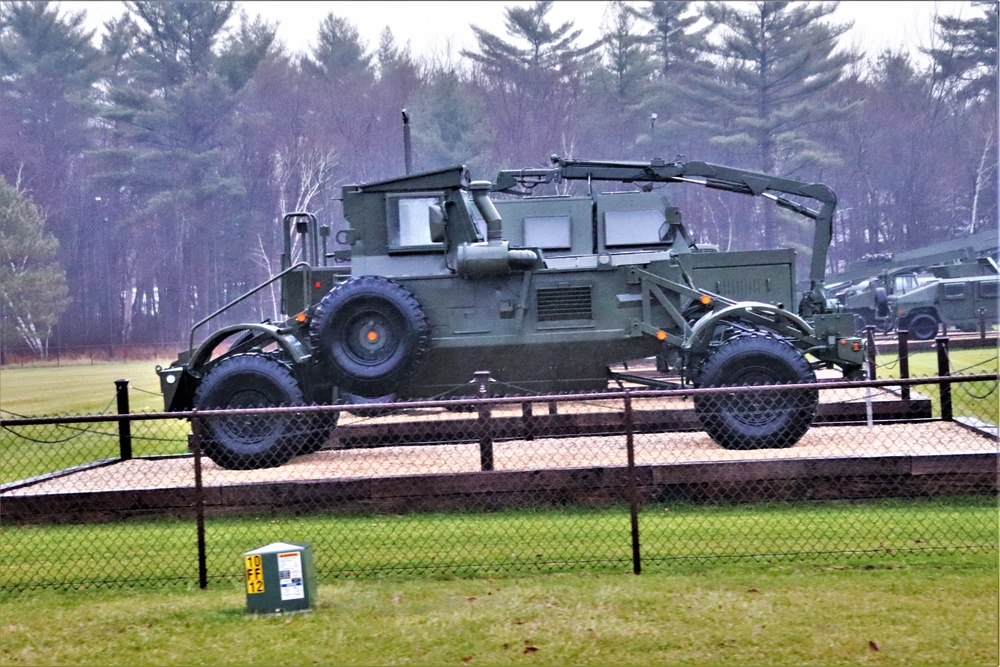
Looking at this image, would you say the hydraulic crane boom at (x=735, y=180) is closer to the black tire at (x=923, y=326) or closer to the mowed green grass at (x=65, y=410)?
the mowed green grass at (x=65, y=410)

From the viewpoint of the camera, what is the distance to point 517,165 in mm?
18844

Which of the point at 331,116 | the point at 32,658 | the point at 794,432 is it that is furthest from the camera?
the point at 331,116

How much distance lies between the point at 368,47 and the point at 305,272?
696 cm

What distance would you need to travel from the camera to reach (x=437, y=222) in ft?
33.3

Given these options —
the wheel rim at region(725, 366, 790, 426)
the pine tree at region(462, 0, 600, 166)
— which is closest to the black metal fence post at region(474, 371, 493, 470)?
the wheel rim at region(725, 366, 790, 426)

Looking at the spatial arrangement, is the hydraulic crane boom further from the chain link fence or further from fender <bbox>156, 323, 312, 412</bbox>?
fender <bbox>156, 323, 312, 412</bbox>

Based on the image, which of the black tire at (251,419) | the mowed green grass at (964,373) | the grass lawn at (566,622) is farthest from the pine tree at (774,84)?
the grass lawn at (566,622)

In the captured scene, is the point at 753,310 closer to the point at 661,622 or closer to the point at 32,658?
the point at 661,622

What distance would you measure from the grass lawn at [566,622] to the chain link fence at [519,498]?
32 cm

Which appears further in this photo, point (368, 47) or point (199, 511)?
point (368, 47)

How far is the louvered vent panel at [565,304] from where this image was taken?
10.5 metres

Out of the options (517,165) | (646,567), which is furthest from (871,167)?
(646,567)

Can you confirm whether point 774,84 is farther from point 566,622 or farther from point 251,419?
point 566,622

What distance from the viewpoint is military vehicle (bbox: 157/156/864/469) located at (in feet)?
32.3
